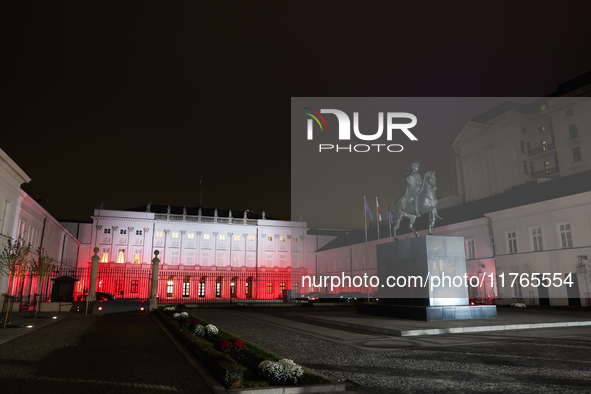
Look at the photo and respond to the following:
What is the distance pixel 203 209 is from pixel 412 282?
66.3 meters

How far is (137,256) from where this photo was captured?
230ft

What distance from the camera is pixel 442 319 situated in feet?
54.1

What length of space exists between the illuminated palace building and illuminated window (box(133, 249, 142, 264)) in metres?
0.16

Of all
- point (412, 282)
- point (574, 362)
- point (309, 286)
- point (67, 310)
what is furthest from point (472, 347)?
point (309, 286)

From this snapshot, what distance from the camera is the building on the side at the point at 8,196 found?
1041 inches

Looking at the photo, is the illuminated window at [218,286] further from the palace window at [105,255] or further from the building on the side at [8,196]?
the building on the side at [8,196]

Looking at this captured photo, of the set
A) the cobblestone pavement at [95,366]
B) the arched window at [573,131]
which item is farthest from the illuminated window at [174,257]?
the cobblestone pavement at [95,366]

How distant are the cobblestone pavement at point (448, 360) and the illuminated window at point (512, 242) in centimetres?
2303

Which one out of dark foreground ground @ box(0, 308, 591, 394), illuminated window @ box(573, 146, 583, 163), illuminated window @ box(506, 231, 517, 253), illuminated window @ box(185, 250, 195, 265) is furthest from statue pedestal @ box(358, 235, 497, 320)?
illuminated window @ box(185, 250, 195, 265)

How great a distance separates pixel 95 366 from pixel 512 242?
35056 mm

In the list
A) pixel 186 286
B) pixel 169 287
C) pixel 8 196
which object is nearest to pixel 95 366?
pixel 8 196

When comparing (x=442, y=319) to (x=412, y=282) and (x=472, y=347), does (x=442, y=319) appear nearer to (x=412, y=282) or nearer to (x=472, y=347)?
(x=412, y=282)

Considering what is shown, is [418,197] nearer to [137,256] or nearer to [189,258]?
[189,258]

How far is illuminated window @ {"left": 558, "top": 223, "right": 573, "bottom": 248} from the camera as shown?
30672 millimetres
